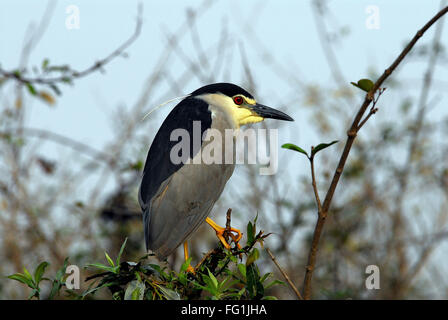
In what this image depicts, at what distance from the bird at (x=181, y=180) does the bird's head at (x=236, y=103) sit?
0.05 feet

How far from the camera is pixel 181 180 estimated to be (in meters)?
2.74

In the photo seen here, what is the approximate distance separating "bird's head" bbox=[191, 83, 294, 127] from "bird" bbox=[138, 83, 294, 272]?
16 millimetres

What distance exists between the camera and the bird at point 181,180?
2566mm

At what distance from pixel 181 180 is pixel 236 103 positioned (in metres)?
0.63

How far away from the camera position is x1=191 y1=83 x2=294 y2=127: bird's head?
3013 millimetres

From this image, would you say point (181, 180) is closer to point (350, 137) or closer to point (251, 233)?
point (251, 233)

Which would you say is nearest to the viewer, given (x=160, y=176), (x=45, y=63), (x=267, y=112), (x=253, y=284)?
(x=253, y=284)

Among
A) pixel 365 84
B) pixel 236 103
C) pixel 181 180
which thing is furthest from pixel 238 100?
pixel 365 84

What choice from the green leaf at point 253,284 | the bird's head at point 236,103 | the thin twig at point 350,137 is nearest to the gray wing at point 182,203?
the bird's head at point 236,103

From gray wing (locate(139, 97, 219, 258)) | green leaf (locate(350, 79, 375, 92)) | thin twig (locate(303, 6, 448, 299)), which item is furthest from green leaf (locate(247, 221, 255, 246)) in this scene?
gray wing (locate(139, 97, 219, 258))

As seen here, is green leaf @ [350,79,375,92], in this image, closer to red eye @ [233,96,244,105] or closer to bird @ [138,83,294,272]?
bird @ [138,83,294,272]

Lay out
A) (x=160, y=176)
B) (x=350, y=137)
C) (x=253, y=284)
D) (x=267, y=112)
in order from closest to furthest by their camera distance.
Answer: (x=350, y=137)
(x=253, y=284)
(x=160, y=176)
(x=267, y=112)
